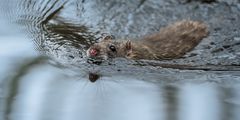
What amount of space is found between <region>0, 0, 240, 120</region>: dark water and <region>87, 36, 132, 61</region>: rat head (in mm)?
109

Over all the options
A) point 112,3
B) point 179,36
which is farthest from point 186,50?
point 112,3

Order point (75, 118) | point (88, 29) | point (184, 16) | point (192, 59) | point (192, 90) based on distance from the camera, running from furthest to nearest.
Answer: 1. point (184, 16)
2. point (88, 29)
3. point (192, 59)
4. point (192, 90)
5. point (75, 118)

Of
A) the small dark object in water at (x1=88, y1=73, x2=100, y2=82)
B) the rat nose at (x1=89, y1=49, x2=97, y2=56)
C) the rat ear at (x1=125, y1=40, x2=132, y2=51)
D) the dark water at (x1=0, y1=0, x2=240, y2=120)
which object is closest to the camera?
the dark water at (x1=0, y1=0, x2=240, y2=120)

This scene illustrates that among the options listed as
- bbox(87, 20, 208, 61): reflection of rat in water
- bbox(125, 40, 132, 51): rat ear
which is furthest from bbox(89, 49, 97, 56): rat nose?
bbox(125, 40, 132, 51): rat ear

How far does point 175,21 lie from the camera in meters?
9.32

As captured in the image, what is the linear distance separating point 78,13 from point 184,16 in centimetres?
163

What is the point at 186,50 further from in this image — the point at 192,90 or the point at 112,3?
the point at 112,3

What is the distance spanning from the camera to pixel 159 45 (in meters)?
7.95

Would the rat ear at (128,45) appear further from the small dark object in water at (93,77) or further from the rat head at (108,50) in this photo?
the small dark object in water at (93,77)

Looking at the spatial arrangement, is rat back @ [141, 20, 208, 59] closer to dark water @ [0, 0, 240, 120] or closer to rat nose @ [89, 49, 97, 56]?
dark water @ [0, 0, 240, 120]

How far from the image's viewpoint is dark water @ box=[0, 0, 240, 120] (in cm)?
632

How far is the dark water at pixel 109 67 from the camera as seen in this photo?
632 cm

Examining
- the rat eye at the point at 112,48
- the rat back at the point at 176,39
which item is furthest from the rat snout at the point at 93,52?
the rat back at the point at 176,39

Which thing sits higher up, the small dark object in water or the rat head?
the rat head
